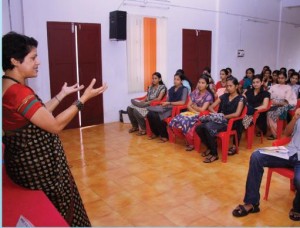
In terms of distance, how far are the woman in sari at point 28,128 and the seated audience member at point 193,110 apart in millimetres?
2953

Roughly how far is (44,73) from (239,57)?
18.9 feet

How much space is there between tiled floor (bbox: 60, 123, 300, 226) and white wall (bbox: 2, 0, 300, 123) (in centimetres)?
185

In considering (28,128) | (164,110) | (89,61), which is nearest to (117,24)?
(89,61)

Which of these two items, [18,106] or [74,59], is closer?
[18,106]

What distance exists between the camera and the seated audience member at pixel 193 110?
14.6 feet

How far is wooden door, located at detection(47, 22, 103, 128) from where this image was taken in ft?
18.4

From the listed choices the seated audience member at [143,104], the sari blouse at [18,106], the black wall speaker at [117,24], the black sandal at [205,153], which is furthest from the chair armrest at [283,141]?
the black wall speaker at [117,24]

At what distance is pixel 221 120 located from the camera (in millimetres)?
4137

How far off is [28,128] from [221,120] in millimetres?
3079

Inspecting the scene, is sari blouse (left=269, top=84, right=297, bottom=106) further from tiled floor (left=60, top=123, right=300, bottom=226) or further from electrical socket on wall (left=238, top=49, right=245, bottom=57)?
electrical socket on wall (left=238, top=49, right=245, bottom=57)

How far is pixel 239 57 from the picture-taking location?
904 cm

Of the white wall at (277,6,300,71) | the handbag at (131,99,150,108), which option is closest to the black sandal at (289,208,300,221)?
the handbag at (131,99,150,108)

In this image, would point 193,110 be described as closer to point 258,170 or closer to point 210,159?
point 210,159

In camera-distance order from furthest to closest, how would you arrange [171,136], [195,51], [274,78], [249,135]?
1. [195,51]
2. [274,78]
3. [171,136]
4. [249,135]
